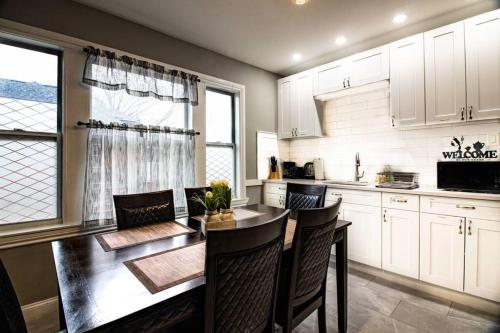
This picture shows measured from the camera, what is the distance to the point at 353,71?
318cm

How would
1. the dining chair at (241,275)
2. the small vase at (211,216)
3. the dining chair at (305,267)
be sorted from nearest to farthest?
the dining chair at (241,275) < the dining chair at (305,267) < the small vase at (211,216)

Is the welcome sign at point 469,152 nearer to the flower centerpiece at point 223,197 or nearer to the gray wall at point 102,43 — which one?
the gray wall at point 102,43

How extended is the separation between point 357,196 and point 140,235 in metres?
2.34

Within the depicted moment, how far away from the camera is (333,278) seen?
274cm

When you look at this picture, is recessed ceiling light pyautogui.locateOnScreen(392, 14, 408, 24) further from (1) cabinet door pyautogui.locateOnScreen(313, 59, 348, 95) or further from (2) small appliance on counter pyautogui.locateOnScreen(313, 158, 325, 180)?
(2) small appliance on counter pyautogui.locateOnScreen(313, 158, 325, 180)

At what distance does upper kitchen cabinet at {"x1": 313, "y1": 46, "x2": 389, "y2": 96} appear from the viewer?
9.70ft

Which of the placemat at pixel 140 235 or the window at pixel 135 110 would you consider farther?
the window at pixel 135 110

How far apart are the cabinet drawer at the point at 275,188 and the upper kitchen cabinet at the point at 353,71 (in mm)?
1445

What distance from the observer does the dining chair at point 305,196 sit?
235 centimetres

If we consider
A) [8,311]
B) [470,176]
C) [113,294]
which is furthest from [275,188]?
[8,311]

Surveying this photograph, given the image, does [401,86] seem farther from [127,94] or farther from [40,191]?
[40,191]

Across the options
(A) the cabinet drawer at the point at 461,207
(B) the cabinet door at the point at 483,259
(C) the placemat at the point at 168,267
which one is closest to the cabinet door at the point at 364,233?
(A) the cabinet drawer at the point at 461,207

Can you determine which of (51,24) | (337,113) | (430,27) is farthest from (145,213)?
(430,27)

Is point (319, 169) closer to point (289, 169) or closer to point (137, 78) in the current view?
point (289, 169)
